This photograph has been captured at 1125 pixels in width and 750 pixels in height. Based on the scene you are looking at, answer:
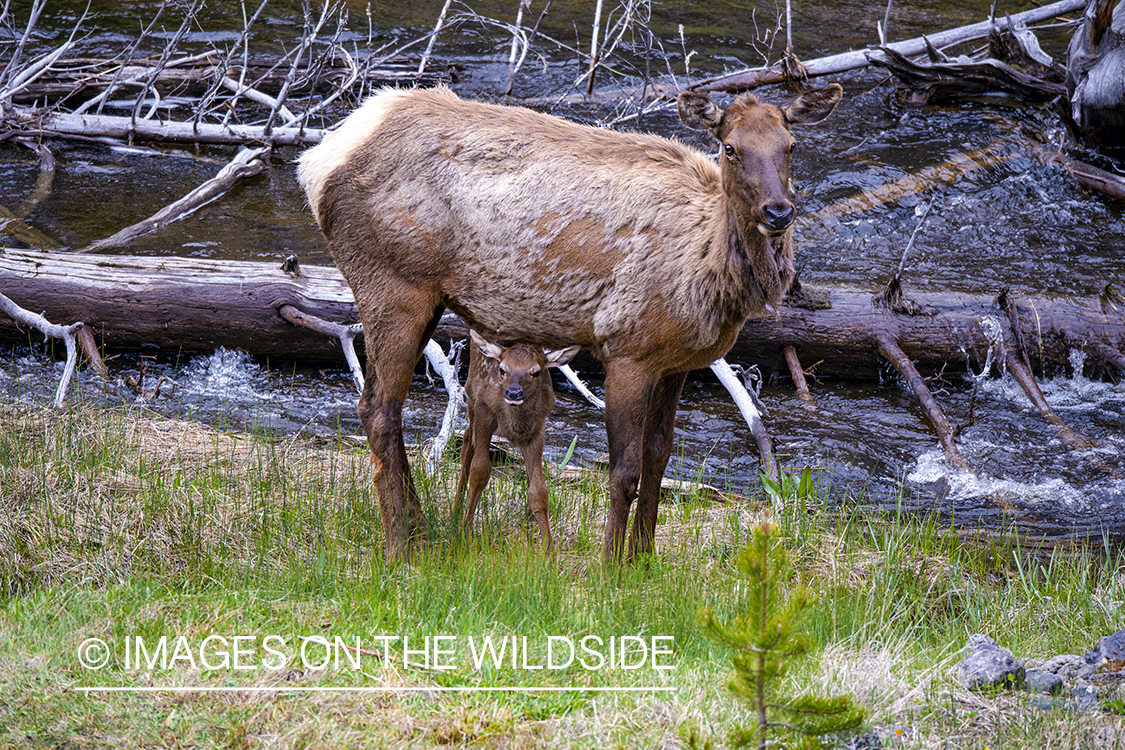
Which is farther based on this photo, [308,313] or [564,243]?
[308,313]

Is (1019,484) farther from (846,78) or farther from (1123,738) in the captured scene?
(846,78)

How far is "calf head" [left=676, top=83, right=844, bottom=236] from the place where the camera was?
4.70m

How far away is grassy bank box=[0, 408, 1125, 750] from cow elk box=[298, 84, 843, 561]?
1.92 feet

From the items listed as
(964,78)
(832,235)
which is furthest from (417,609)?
(964,78)

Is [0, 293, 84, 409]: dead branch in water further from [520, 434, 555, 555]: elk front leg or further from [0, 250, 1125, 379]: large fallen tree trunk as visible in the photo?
[520, 434, 555, 555]: elk front leg

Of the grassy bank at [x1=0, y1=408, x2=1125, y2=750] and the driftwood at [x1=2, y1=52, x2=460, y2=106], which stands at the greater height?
the driftwood at [x1=2, y1=52, x2=460, y2=106]

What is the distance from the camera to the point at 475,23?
52.4 feet

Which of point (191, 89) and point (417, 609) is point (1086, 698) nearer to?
point (417, 609)

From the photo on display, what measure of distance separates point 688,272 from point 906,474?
10.4ft

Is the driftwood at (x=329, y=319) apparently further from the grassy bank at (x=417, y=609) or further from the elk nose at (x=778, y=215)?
the elk nose at (x=778, y=215)

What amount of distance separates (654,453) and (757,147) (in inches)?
67.9

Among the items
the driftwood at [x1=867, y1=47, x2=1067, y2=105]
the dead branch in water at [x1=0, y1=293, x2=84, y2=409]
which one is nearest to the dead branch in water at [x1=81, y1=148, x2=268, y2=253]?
the dead branch in water at [x1=0, y1=293, x2=84, y2=409]

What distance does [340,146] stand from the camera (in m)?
5.67

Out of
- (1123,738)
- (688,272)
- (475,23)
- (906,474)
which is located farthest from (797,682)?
(475,23)
